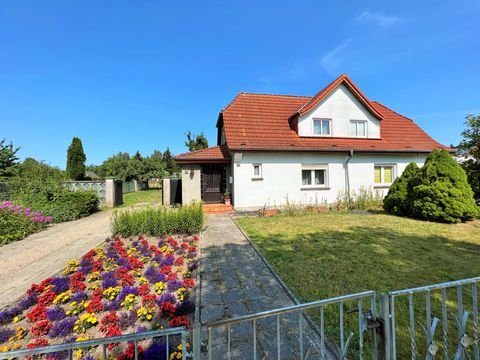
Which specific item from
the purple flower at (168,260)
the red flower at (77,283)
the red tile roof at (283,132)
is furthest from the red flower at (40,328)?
the red tile roof at (283,132)

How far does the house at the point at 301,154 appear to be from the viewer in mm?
12203

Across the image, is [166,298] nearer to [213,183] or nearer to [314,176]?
[213,183]

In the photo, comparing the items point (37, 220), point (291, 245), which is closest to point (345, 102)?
point (291, 245)

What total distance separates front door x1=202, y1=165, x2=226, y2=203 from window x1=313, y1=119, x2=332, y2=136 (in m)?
5.96

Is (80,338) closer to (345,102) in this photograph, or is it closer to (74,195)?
(74,195)

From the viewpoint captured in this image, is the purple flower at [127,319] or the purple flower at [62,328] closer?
the purple flower at [62,328]

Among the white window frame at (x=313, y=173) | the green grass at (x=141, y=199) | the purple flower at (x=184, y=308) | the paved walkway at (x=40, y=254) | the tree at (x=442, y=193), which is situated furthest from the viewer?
the green grass at (x=141, y=199)

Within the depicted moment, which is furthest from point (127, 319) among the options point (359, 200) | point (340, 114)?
point (340, 114)

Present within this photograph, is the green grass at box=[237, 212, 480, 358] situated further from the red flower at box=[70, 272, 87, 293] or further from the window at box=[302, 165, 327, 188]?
the window at box=[302, 165, 327, 188]

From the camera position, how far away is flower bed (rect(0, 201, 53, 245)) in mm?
7605

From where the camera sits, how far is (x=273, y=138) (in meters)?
12.8

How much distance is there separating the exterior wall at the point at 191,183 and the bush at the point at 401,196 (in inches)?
373

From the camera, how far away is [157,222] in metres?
6.97

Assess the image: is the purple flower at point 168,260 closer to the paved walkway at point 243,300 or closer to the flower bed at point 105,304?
the flower bed at point 105,304
